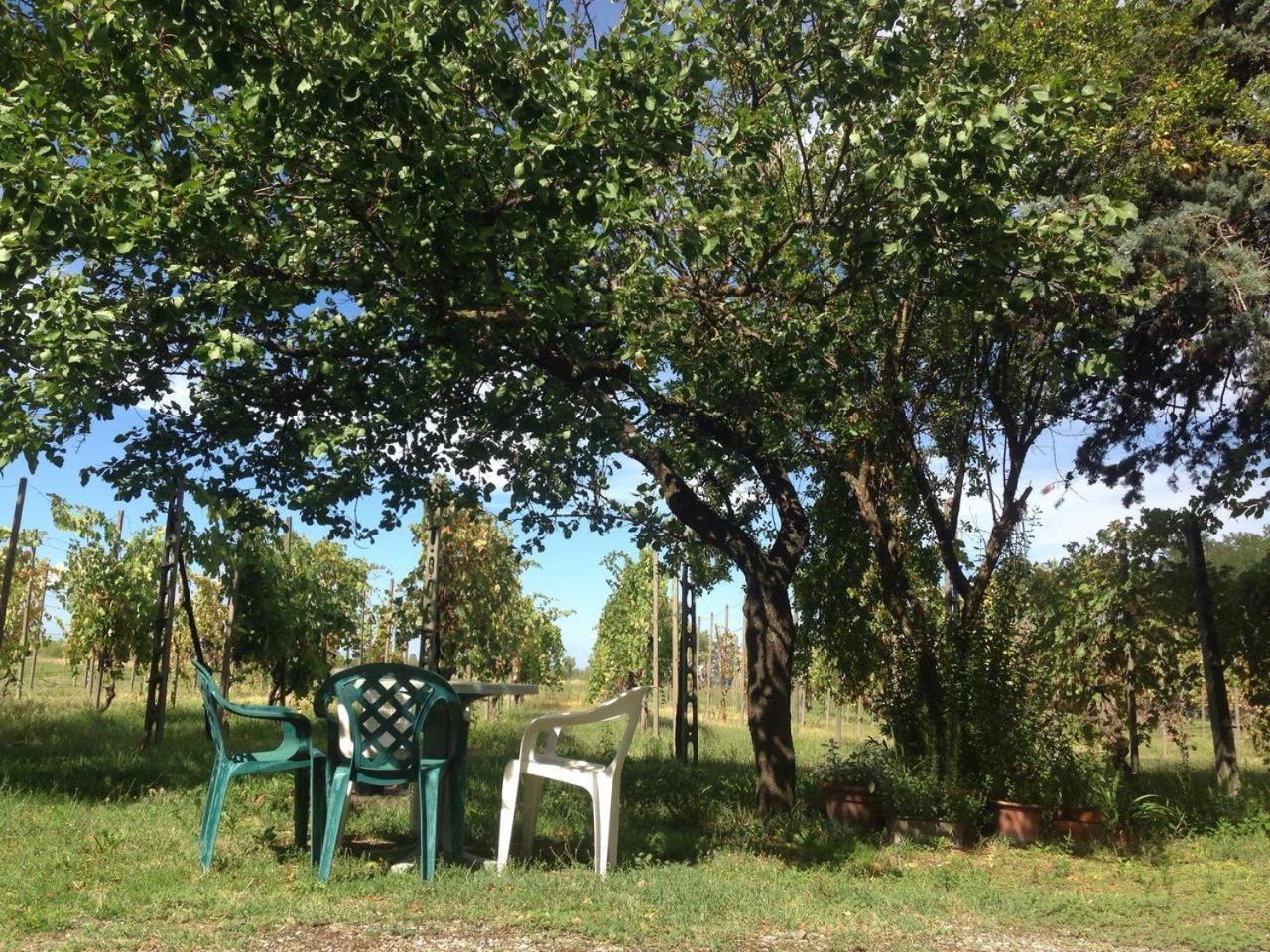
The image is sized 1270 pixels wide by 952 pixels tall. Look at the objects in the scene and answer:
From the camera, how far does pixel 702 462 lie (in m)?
7.30

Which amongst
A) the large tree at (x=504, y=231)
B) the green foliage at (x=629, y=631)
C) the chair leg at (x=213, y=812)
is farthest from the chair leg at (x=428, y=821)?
the green foliage at (x=629, y=631)

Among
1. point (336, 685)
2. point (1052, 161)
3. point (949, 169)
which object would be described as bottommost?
point (336, 685)

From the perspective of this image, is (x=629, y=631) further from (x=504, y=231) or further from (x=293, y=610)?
(x=504, y=231)

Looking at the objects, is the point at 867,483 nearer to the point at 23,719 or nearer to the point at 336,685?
the point at 336,685

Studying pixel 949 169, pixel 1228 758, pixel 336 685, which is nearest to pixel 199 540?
pixel 336 685

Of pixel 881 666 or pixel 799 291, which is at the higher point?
pixel 799 291

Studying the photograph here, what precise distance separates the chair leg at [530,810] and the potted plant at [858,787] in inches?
101

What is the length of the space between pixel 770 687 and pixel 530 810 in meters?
2.22

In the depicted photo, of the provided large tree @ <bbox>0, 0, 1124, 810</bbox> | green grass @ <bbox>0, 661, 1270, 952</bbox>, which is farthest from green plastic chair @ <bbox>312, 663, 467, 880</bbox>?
large tree @ <bbox>0, 0, 1124, 810</bbox>

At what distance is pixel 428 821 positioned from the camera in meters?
4.49

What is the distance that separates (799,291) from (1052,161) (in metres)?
2.10

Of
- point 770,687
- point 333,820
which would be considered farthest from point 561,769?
point 770,687

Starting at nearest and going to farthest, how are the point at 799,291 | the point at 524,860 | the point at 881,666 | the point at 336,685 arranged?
the point at 336,685 → the point at 524,860 → the point at 799,291 → the point at 881,666

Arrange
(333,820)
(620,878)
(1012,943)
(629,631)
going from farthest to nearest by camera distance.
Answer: (629,631) < (620,878) < (333,820) < (1012,943)
